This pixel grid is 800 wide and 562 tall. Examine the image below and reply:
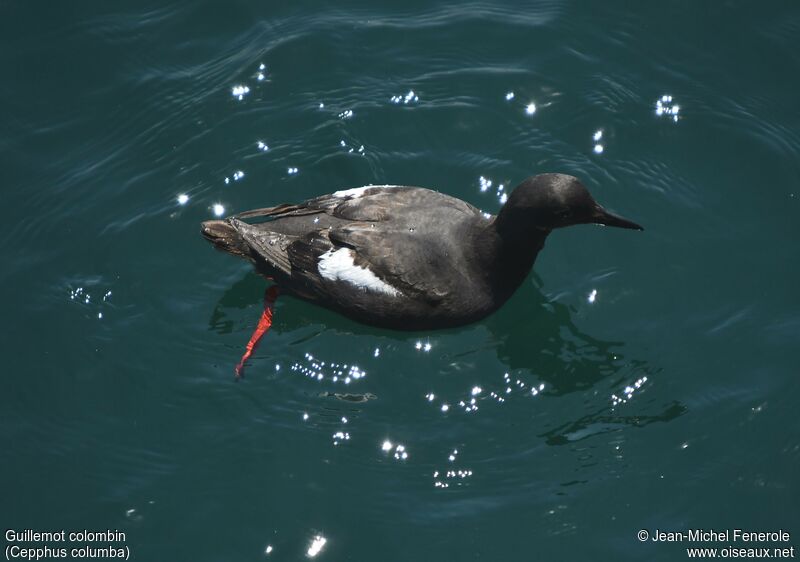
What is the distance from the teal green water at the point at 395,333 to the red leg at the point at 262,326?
0.31ft

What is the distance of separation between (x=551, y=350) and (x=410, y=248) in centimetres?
169

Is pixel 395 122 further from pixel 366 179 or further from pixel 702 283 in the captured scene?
pixel 702 283

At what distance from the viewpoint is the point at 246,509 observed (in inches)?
294

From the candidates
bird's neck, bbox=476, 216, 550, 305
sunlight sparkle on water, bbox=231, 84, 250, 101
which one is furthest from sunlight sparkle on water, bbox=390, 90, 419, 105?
bird's neck, bbox=476, 216, 550, 305

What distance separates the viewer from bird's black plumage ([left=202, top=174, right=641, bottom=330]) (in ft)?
26.4

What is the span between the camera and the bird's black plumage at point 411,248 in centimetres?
804

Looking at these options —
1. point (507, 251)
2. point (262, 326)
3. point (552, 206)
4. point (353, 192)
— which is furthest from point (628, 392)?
point (262, 326)

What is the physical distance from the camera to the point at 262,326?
339 inches

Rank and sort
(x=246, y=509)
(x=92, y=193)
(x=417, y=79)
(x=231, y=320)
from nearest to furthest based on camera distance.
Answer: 1. (x=246, y=509)
2. (x=231, y=320)
3. (x=92, y=193)
4. (x=417, y=79)

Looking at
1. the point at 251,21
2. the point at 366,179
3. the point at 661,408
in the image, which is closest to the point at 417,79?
the point at 366,179

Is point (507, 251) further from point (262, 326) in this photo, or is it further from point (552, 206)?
point (262, 326)

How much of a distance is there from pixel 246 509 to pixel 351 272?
2.23 meters

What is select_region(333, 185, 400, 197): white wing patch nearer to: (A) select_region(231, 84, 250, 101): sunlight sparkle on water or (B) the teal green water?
(B) the teal green water

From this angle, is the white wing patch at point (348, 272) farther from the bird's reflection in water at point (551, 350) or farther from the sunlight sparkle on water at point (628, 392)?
the sunlight sparkle on water at point (628, 392)
